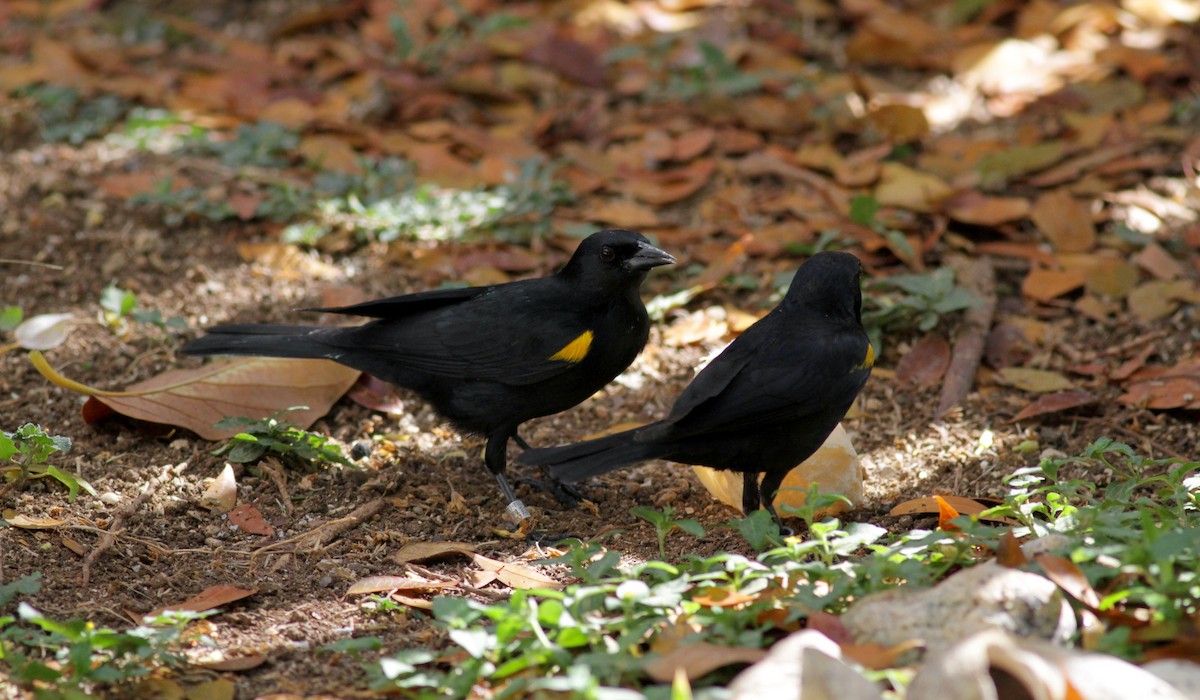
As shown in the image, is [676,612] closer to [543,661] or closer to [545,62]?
[543,661]

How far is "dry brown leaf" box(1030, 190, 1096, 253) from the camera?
6.13 meters

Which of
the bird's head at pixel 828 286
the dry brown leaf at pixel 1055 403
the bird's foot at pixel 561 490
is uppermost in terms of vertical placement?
the bird's head at pixel 828 286

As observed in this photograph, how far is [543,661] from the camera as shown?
3002mm

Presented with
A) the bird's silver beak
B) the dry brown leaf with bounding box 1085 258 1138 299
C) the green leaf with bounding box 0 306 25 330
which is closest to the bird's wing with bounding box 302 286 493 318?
the bird's silver beak

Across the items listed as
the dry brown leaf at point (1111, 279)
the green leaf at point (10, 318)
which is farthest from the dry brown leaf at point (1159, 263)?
the green leaf at point (10, 318)

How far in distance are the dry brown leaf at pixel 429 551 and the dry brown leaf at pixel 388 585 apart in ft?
0.79

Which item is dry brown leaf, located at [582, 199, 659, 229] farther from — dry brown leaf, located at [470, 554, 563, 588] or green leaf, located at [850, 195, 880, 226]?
dry brown leaf, located at [470, 554, 563, 588]

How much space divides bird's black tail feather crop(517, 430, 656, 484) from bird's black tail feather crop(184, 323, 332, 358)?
1.22 meters

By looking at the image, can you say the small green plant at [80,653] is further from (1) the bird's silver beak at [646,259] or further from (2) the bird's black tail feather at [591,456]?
(1) the bird's silver beak at [646,259]

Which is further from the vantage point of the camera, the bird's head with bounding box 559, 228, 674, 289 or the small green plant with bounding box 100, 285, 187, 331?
the small green plant with bounding box 100, 285, 187, 331

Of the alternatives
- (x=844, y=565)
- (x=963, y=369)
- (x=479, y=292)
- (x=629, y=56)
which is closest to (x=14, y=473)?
(x=479, y=292)

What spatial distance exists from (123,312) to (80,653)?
2.86 m

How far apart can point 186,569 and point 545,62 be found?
483 cm

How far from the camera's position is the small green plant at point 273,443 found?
15.1 feet
